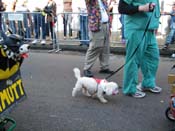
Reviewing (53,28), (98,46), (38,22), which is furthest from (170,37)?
(38,22)

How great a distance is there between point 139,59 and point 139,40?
29 cm

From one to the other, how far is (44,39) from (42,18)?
0.59 metres

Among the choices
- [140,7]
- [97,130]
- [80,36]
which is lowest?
[97,130]

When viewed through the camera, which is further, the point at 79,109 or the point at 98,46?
the point at 98,46

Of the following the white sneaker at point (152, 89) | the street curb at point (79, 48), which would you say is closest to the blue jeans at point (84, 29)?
the street curb at point (79, 48)

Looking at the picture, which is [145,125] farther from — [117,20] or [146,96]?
[117,20]

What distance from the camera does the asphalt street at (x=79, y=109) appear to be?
13.2ft

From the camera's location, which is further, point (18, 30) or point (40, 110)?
point (18, 30)

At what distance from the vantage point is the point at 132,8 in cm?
448

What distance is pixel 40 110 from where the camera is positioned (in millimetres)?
4523

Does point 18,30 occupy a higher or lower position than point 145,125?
higher

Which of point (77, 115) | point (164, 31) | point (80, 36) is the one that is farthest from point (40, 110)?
point (164, 31)

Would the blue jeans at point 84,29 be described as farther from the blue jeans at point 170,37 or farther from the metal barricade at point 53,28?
the blue jeans at point 170,37

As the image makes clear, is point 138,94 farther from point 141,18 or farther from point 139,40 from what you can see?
point 141,18
